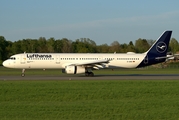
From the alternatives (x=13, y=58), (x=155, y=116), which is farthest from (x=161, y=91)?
(x=13, y=58)

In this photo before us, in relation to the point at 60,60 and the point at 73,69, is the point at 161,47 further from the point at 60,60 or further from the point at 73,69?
the point at 60,60

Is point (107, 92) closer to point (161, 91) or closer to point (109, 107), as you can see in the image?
point (161, 91)

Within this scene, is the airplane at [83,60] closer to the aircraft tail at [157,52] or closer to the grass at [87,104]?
the aircraft tail at [157,52]

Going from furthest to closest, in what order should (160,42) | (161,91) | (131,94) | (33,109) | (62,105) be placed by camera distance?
1. (160,42)
2. (161,91)
3. (131,94)
4. (62,105)
5. (33,109)

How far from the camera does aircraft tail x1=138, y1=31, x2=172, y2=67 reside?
157 feet

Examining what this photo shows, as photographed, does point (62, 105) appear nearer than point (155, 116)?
No

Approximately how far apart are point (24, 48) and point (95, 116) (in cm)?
10305

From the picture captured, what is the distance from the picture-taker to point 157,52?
48438 mm

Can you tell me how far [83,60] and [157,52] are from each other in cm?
934

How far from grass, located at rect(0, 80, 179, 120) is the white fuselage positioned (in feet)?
64.1

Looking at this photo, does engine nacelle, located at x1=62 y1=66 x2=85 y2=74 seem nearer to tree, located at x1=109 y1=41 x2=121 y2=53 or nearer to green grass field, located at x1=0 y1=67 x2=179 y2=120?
green grass field, located at x1=0 y1=67 x2=179 y2=120

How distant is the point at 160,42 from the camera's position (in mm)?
48812

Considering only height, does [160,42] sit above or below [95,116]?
above

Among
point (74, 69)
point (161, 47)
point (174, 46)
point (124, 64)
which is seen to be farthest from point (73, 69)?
point (174, 46)
